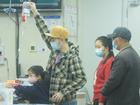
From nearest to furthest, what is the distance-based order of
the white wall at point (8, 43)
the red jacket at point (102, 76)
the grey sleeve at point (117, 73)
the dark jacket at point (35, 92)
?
the dark jacket at point (35, 92)
the grey sleeve at point (117, 73)
the red jacket at point (102, 76)
the white wall at point (8, 43)

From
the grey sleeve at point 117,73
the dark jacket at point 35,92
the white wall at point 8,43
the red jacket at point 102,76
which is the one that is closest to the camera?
the dark jacket at point 35,92

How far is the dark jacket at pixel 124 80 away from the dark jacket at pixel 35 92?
0.63 m

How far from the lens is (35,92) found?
317 centimetres

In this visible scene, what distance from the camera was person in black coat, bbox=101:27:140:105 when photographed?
11.1 ft

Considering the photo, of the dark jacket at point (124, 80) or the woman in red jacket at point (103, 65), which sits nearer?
the dark jacket at point (124, 80)

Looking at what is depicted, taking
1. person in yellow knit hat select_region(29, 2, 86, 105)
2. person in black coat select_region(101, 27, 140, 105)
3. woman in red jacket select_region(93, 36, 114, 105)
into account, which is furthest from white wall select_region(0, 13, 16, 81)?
person in black coat select_region(101, 27, 140, 105)

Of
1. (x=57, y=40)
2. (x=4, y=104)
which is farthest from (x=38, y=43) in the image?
(x=4, y=104)

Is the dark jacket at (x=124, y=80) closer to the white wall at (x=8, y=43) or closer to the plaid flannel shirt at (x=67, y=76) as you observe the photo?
the plaid flannel shirt at (x=67, y=76)

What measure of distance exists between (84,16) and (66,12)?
0.29 m

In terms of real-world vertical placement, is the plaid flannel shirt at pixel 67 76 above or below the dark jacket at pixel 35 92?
above

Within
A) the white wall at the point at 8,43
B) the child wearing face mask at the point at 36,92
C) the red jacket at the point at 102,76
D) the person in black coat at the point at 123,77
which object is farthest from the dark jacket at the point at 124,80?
the white wall at the point at 8,43

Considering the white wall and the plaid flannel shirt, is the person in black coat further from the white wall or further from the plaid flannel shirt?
the white wall

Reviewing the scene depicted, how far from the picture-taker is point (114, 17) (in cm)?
516

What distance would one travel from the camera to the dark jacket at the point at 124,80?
337 cm
